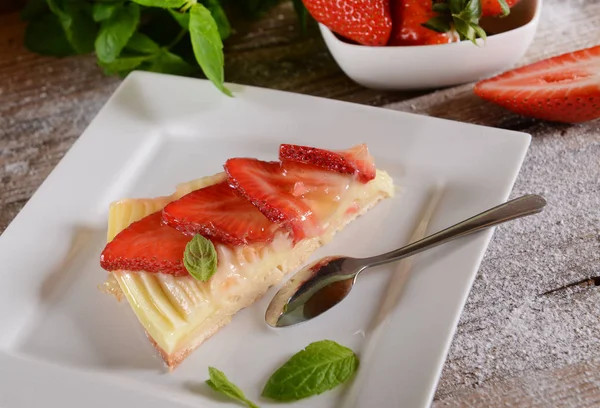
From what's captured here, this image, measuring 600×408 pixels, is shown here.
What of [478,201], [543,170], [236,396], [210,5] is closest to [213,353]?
[236,396]

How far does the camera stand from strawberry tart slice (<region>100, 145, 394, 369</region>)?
142cm

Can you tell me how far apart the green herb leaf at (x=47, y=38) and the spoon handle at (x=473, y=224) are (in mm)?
1275

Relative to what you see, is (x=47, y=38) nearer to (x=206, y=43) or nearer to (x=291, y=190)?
(x=206, y=43)

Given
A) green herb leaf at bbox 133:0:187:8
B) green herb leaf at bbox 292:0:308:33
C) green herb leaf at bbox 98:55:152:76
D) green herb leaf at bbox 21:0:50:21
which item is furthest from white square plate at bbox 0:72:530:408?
green herb leaf at bbox 21:0:50:21

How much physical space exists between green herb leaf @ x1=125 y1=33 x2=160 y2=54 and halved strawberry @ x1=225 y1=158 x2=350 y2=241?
2.09 ft

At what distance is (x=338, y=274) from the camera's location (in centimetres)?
148

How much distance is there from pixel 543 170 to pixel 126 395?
3.45ft

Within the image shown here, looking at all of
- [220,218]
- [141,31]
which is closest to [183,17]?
[141,31]

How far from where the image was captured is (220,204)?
1519mm

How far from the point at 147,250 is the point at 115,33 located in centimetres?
75

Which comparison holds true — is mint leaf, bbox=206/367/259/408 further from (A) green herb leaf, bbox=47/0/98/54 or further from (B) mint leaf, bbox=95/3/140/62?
(A) green herb leaf, bbox=47/0/98/54

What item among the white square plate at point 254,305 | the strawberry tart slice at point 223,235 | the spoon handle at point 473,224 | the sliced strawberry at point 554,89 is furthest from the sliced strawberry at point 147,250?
the sliced strawberry at point 554,89

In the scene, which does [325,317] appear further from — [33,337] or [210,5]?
[210,5]

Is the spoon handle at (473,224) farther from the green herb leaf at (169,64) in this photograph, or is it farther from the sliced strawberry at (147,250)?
the green herb leaf at (169,64)
